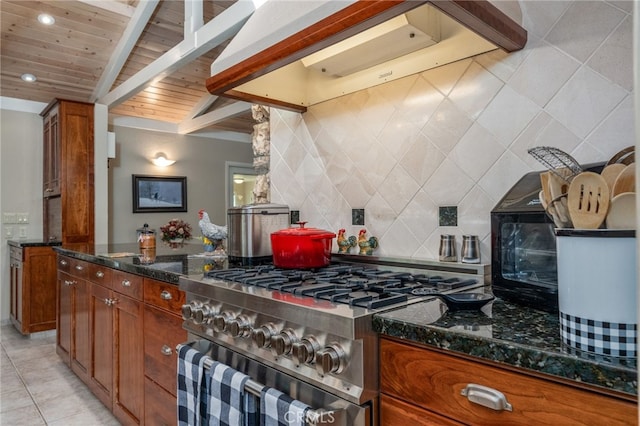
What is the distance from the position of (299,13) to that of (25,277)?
381 centimetres

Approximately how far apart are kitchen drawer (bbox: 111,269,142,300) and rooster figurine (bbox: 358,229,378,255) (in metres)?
1.01

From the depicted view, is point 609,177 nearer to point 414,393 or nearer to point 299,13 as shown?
point 414,393

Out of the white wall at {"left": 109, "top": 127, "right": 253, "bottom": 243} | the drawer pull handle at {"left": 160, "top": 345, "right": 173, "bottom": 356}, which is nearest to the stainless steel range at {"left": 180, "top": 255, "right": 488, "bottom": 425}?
the drawer pull handle at {"left": 160, "top": 345, "right": 173, "bottom": 356}

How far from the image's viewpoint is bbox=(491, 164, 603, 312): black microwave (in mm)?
973

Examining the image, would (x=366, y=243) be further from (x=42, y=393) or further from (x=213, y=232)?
(x=42, y=393)

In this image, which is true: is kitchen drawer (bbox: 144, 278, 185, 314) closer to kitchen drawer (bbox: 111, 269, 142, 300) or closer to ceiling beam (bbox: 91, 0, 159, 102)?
kitchen drawer (bbox: 111, 269, 142, 300)

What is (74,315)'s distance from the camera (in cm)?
268

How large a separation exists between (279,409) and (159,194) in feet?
16.4

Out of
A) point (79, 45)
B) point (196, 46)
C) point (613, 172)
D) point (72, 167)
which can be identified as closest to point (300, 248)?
point (613, 172)

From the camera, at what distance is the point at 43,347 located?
357 centimetres

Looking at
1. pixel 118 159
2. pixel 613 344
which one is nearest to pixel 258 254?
pixel 613 344

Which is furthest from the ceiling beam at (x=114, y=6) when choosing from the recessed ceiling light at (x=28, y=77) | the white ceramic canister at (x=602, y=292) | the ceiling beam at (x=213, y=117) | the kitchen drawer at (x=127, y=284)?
the white ceramic canister at (x=602, y=292)

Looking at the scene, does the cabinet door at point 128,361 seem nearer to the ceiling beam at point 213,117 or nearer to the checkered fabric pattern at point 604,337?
the checkered fabric pattern at point 604,337

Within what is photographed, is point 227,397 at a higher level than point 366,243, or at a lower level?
lower
